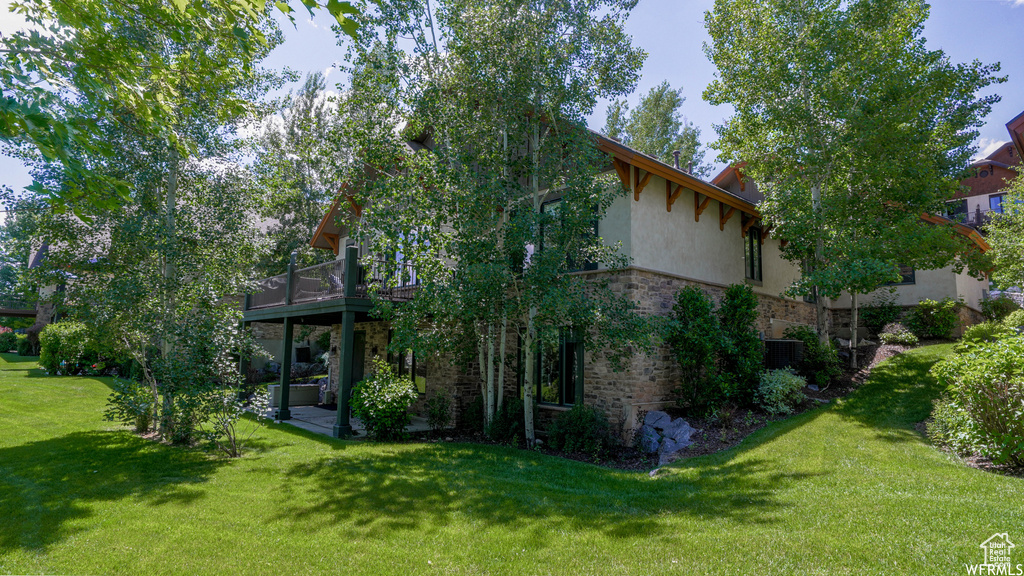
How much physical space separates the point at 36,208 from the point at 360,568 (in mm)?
9814

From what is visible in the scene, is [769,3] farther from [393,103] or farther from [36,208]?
[36,208]

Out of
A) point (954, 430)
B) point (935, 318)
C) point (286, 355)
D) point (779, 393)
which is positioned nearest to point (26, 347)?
point (286, 355)

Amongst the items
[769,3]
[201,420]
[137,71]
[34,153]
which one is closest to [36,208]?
[34,153]

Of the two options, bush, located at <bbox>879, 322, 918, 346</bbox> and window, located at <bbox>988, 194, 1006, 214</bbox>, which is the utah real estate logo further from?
window, located at <bbox>988, 194, 1006, 214</bbox>

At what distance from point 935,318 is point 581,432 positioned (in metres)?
12.2

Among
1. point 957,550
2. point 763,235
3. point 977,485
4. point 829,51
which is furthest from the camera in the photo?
point 763,235

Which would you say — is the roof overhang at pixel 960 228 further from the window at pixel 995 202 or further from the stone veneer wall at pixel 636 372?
the window at pixel 995 202

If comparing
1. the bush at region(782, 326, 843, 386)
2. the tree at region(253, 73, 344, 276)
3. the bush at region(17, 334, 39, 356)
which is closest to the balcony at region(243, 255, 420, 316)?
the bush at region(782, 326, 843, 386)

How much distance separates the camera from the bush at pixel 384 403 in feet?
33.8

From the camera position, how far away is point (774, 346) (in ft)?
40.2

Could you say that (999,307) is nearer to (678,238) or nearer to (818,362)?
(818,362)

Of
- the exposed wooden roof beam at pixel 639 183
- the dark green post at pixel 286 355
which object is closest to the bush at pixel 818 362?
the exposed wooden roof beam at pixel 639 183

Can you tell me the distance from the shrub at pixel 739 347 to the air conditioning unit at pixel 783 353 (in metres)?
1.09

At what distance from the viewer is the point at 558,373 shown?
36.9 feet
